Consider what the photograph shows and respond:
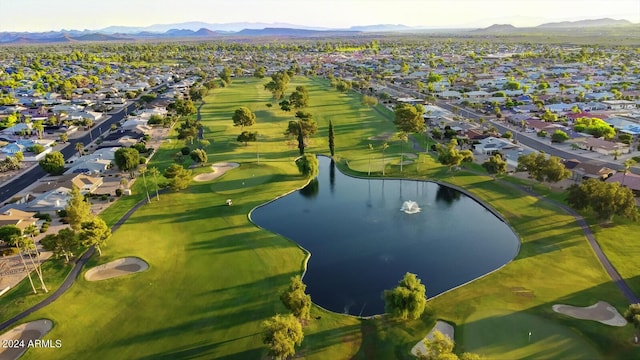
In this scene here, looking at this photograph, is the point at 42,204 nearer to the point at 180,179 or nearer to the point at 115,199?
the point at 115,199

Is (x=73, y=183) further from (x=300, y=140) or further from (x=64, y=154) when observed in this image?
(x=300, y=140)

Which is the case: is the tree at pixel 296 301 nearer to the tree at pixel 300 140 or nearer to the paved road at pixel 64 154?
the tree at pixel 300 140

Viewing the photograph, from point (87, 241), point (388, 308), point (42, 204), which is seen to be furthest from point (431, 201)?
point (42, 204)

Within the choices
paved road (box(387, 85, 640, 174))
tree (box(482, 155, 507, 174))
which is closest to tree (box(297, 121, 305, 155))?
tree (box(482, 155, 507, 174))

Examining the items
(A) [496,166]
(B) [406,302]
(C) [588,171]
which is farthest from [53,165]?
(C) [588,171]

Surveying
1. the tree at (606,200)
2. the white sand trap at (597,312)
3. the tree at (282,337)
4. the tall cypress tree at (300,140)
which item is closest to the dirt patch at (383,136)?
the tall cypress tree at (300,140)
